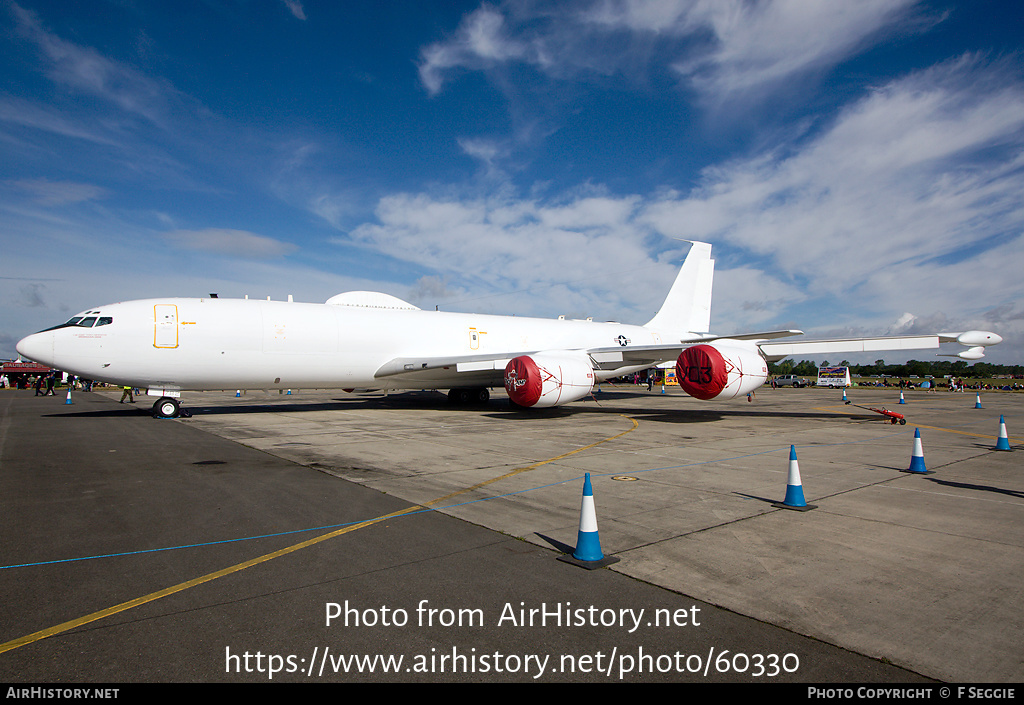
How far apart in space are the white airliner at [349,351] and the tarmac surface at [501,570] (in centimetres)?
656

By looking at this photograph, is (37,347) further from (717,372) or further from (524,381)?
(717,372)

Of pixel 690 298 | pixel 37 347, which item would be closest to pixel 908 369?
pixel 690 298

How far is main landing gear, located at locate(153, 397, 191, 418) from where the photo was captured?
1839 centimetres

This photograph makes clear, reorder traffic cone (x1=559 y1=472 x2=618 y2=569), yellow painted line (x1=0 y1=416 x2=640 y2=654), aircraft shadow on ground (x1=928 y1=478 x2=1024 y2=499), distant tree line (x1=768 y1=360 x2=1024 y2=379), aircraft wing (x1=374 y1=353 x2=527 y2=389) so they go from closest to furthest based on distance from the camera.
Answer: yellow painted line (x1=0 y1=416 x2=640 y2=654), traffic cone (x1=559 y1=472 x2=618 y2=569), aircraft shadow on ground (x1=928 y1=478 x2=1024 y2=499), aircraft wing (x1=374 y1=353 x2=527 y2=389), distant tree line (x1=768 y1=360 x2=1024 y2=379)

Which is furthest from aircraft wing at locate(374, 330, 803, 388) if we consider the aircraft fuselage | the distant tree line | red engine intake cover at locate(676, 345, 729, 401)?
the distant tree line

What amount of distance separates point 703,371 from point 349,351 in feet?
41.1

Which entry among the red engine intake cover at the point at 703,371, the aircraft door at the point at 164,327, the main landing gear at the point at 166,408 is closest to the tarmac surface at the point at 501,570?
the red engine intake cover at the point at 703,371

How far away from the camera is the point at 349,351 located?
19.5m

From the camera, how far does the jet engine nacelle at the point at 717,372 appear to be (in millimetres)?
16375

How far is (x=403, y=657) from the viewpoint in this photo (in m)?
3.40

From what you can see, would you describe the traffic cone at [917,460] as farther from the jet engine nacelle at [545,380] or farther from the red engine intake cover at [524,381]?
the red engine intake cover at [524,381]

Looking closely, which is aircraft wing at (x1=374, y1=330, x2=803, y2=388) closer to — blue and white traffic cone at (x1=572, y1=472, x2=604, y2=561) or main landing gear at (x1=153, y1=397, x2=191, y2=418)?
main landing gear at (x1=153, y1=397, x2=191, y2=418)

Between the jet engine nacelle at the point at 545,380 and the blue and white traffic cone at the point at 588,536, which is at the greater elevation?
the jet engine nacelle at the point at 545,380

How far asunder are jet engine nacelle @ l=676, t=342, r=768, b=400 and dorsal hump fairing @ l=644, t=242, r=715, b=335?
41.9ft
